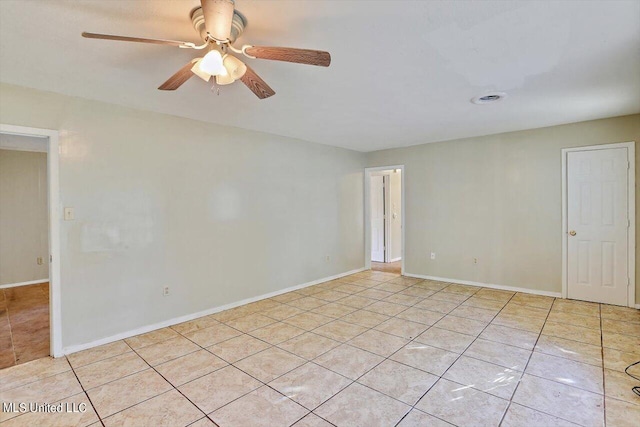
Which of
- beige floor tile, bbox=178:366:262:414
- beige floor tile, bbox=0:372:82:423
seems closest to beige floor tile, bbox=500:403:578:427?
beige floor tile, bbox=178:366:262:414

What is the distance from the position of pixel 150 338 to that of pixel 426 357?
273 cm

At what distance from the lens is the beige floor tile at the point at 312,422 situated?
73.6 inches

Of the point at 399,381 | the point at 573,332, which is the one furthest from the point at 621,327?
the point at 399,381

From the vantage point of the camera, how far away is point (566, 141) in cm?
415

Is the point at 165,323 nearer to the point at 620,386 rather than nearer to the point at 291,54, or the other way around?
the point at 291,54

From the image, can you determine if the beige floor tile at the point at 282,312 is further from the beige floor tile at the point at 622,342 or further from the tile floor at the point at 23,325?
the beige floor tile at the point at 622,342

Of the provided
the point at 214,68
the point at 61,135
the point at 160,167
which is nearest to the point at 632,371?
the point at 214,68

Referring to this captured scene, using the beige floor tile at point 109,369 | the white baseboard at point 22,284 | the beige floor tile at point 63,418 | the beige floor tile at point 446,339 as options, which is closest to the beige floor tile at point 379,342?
the beige floor tile at point 446,339

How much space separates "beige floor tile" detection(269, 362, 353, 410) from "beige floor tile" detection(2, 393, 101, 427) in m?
A: 1.18

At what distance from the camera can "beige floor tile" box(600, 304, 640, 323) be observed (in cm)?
345

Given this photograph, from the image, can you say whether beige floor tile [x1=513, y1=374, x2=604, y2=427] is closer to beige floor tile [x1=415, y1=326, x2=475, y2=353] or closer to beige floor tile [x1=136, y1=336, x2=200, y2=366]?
beige floor tile [x1=415, y1=326, x2=475, y2=353]

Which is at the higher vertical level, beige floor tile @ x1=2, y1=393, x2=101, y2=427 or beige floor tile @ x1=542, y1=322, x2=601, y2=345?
beige floor tile @ x1=542, y1=322, x2=601, y2=345

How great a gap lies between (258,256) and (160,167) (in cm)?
174

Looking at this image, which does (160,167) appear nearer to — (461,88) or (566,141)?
(461,88)
